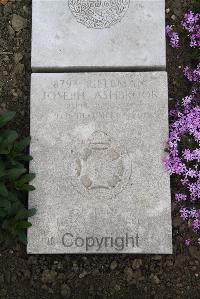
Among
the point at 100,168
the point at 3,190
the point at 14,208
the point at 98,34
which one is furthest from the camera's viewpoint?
the point at 98,34

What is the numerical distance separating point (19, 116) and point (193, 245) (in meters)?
1.71

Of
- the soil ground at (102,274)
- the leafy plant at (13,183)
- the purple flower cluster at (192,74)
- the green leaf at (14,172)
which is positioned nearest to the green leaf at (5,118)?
the leafy plant at (13,183)

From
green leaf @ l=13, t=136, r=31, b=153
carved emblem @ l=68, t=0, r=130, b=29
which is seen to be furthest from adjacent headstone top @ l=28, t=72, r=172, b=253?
carved emblem @ l=68, t=0, r=130, b=29

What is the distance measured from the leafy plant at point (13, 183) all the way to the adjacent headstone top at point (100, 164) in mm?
99

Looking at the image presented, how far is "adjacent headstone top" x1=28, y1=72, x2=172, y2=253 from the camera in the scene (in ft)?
11.8

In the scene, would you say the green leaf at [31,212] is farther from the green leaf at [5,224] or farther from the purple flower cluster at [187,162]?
the purple flower cluster at [187,162]

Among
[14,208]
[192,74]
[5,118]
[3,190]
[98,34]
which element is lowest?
[14,208]

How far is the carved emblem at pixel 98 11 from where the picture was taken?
394 cm

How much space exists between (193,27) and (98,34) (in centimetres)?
81

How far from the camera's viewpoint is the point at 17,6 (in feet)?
13.9

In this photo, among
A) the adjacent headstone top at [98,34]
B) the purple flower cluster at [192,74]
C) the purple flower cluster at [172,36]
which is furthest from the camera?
the purple flower cluster at [172,36]

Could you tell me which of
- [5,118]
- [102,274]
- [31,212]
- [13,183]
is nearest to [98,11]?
[5,118]

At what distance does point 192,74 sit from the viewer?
404 centimetres

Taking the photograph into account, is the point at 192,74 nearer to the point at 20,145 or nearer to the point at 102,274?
the point at 20,145
